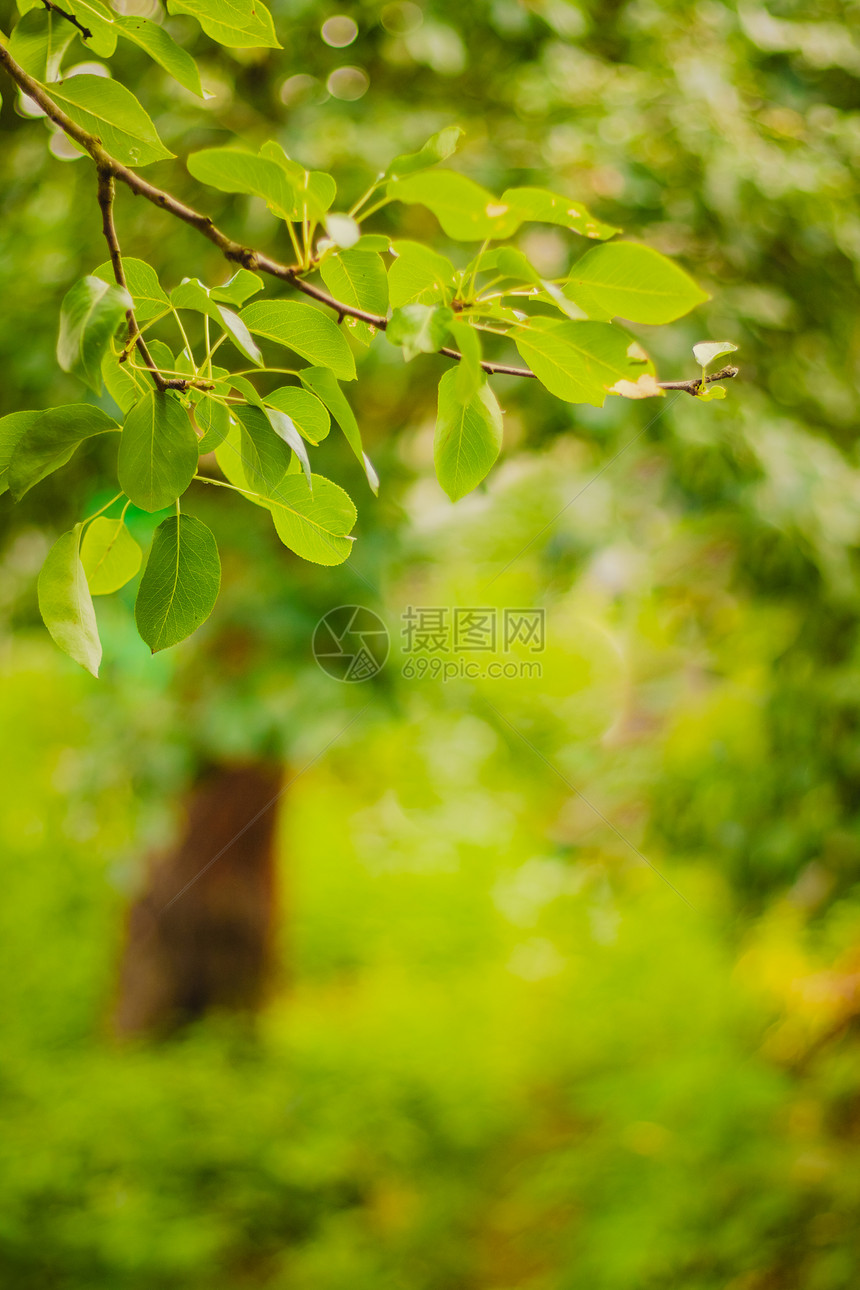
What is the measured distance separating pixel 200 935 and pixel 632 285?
8.02 ft

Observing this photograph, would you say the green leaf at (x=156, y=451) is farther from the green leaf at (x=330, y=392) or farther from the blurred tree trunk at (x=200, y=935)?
the blurred tree trunk at (x=200, y=935)

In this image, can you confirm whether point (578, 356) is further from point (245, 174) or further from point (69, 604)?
point (69, 604)

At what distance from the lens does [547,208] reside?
0.31 meters

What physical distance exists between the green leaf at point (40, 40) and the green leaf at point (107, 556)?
231 millimetres

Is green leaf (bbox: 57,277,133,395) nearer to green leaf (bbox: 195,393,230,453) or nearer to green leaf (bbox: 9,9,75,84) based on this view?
green leaf (bbox: 195,393,230,453)

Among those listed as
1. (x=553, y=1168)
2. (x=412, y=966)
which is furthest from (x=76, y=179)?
(x=412, y=966)

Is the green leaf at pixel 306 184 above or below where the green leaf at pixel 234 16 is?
below

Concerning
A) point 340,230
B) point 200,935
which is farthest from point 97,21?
point 200,935

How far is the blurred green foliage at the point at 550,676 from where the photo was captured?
121cm

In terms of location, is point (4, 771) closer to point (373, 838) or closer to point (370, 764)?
point (373, 838)

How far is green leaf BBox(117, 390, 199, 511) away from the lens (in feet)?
1.11

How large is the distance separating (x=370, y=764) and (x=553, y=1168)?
144cm

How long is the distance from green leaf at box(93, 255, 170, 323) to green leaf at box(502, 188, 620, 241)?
172 millimetres

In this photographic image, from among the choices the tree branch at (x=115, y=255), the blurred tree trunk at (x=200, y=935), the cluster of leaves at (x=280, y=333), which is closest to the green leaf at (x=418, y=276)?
the cluster of leaves at (x=280, y=333)
